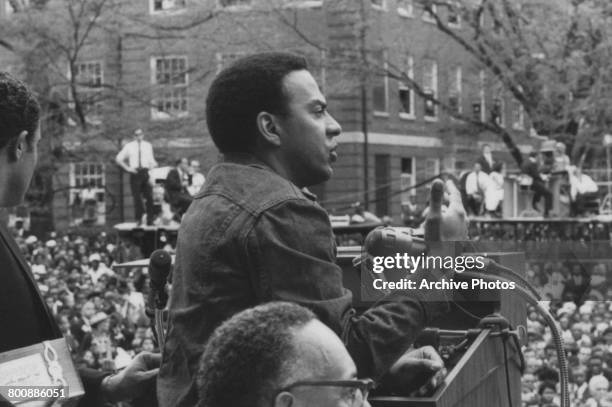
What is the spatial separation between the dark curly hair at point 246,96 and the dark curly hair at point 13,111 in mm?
445

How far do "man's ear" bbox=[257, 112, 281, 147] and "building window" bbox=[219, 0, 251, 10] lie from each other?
30039 millimetres

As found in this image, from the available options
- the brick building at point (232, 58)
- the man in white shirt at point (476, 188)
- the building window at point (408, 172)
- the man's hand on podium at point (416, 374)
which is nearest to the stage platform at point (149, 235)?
the man in white shirt at point (476, 188)

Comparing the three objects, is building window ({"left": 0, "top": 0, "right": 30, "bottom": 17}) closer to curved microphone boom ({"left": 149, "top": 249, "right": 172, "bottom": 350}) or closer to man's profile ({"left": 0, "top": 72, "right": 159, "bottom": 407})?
curved microphone boom ({"left": 149, "top": 249, "right": 172, "bottom": 350})

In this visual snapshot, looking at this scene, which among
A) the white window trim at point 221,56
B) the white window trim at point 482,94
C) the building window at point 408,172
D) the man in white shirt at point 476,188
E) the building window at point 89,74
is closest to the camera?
the man in white shirt at point 476,188

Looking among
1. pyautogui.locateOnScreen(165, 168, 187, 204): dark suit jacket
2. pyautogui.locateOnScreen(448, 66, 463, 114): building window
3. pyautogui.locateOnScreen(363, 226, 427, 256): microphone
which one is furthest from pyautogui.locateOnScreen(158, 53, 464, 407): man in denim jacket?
pyautogui.locateOnScreen(448, 66, 463, 114): building window

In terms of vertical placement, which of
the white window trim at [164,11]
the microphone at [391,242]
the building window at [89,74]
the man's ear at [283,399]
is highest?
the white window trim at [164,11]

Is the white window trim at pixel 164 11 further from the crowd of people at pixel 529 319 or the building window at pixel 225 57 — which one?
the crowd of people at pixel 529 319

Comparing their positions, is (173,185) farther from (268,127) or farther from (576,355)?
(268,127)

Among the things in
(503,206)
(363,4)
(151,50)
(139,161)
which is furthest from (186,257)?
(151,50)

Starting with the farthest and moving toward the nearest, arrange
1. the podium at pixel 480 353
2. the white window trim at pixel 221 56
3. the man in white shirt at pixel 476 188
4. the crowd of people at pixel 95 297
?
the white window trim at pixel 221 56 → the man in white shirt at pixel 476 188 → the crowd of people at pixel 95 297 → the podium at pixel 480 353

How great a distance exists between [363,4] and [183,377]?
2840 cm

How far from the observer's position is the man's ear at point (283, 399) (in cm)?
237

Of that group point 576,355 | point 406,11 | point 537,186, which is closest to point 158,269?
point 576,355

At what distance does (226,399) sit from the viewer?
7.88 feet
